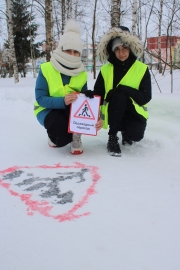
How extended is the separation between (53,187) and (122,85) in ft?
3.52

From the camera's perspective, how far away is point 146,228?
4.25 ft

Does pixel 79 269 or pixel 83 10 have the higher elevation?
pixel 83 10

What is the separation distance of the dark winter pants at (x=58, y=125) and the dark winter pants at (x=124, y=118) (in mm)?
386

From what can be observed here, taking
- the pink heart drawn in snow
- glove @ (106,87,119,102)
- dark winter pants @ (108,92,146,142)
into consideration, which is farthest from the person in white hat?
the pink heart drawn in snow

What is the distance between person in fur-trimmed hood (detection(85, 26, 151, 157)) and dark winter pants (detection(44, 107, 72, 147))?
31cm

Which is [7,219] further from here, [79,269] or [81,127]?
[81,127]

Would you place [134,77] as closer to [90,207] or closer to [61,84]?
[61,84]

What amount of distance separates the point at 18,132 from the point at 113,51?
145cm

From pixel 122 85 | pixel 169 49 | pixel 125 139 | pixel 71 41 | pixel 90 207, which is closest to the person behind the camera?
pixel 90 207

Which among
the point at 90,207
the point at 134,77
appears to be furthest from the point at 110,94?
the point at 90,207

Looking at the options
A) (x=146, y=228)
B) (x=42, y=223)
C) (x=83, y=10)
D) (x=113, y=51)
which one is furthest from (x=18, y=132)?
(x=83, y=10)

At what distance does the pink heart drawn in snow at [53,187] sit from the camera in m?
1.45

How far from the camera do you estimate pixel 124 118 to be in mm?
2387

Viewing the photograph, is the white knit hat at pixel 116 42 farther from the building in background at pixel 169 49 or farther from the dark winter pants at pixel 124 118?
the building in background at pixel 169 49
